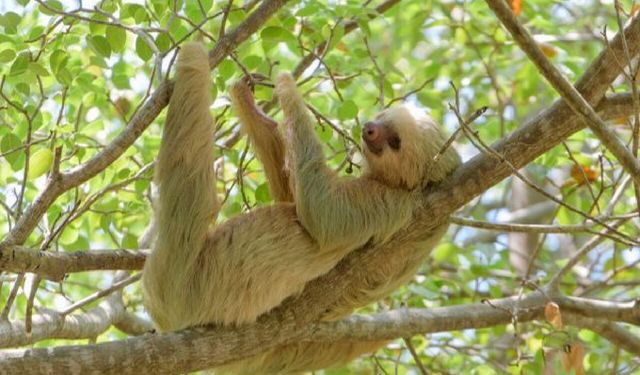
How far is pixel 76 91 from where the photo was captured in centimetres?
763

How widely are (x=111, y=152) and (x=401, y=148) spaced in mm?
2318

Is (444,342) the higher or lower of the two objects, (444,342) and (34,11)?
the lower

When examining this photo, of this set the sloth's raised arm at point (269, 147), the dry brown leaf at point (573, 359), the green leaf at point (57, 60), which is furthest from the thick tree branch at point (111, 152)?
the dry brown leaf at point (573, 359)

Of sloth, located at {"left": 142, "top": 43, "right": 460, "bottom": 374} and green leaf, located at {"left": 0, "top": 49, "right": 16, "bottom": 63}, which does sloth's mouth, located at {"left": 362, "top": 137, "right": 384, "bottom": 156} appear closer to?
sloth, located at {"left": 142, "top": 43, "right": 460, "bottom": 374}

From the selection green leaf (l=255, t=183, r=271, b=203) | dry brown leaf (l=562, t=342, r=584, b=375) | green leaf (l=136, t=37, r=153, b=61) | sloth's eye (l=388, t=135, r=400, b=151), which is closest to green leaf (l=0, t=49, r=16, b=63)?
green leaf (l=136, t=37, r=153, b=61)

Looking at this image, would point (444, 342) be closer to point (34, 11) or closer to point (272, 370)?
point (272, 370)

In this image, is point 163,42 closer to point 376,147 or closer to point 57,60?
point 57,60

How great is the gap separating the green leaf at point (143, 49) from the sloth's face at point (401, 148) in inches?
68.5

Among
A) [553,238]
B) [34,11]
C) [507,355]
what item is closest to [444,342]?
[507,355]

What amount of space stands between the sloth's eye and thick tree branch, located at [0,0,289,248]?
4.60ft

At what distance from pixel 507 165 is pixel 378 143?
1424mm

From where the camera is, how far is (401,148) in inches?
272

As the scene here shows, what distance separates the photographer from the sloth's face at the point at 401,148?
22.1 feet

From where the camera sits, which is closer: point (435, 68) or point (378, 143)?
point (378, 143)
